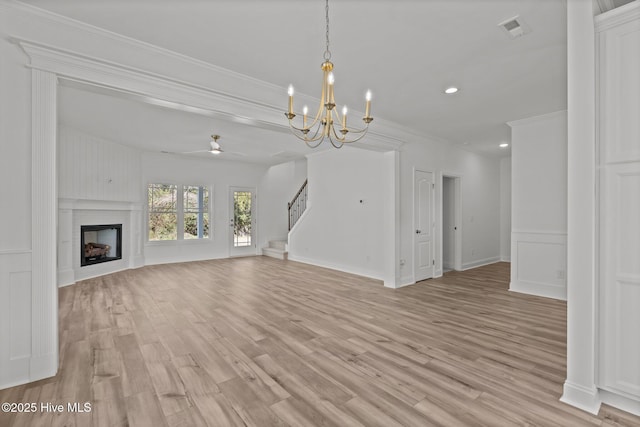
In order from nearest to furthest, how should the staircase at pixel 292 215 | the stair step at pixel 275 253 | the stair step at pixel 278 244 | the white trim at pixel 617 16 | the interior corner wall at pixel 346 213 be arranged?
the white trim at pixel 617 16, the interior corner wall at pixel 346 213, the stair step at pixel 275 253, the staircase at pixel 292 215, the stair step at pixel 278 244

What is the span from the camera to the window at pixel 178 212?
779cm

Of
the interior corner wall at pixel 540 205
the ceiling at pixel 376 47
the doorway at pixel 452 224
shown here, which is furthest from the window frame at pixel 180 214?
the interior corner wall at pixel 540 205

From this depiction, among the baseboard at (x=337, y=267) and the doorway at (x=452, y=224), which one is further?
the doorway at (x=452, y=224)

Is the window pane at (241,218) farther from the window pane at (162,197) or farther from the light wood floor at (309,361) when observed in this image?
the light wood floor at (309,361)

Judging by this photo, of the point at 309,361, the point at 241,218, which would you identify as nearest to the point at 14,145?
the point at 309,361

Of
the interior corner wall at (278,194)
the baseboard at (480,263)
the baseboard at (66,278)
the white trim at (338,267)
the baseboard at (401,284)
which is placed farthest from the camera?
the interior corner wall at (278,194)

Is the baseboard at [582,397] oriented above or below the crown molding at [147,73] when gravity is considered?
below

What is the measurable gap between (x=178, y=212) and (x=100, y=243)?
1962 mm

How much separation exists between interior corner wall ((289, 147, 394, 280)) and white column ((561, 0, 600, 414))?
3388 mm

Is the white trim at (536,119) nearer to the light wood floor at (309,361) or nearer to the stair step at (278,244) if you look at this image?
the light wood floor at (309,361)

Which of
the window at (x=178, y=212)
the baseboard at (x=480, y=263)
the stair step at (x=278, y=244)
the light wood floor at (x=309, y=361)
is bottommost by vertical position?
the light wood floor at (x=309, y=361)

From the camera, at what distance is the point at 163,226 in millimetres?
7887

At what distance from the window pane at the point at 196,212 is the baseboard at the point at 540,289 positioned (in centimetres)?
750

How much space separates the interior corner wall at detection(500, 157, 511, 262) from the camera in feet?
26.5
